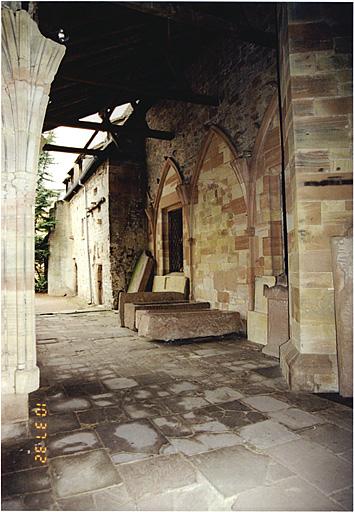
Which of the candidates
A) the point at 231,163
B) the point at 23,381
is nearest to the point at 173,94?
the point at 231,163

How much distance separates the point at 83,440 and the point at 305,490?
135 cm

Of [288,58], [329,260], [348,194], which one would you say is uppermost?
[288,58]

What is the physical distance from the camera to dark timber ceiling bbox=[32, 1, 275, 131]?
4574 mm

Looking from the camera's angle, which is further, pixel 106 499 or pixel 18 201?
pixel 18 201

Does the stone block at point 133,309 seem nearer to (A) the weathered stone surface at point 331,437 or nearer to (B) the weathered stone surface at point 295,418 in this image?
(B) the weathered stone surface at point 295,418

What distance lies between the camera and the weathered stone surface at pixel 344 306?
10.0 ft

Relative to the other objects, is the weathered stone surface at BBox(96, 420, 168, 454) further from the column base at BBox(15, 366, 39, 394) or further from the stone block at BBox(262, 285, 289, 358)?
the stone block at BBox(262, 285, 289, 358)

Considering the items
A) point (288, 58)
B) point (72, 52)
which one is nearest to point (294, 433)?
point (288, 58)

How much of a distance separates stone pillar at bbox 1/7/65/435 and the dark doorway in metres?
7.06

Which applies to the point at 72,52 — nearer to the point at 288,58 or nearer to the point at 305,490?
the point at 288,58

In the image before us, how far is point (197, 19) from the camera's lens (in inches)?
179

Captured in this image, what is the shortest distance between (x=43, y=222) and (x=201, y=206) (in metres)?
15.5

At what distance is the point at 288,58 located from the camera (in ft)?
11.6

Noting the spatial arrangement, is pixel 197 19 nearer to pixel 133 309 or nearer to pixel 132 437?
pixel 133 309
